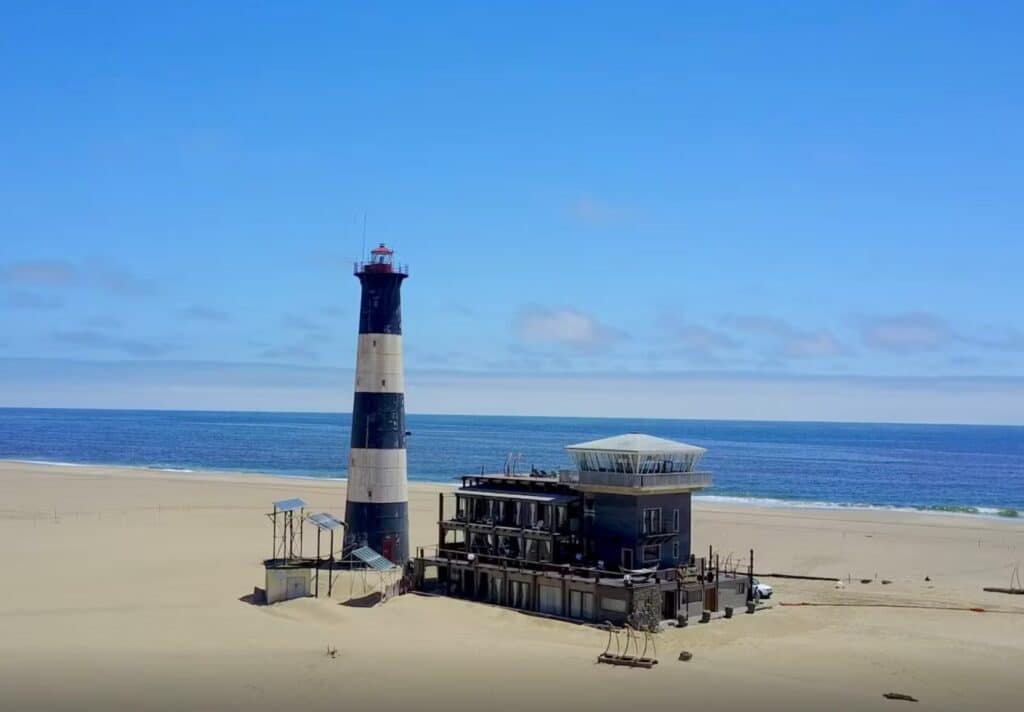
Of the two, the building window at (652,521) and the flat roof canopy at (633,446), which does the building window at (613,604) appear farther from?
the flat roof canopy at (633,446)

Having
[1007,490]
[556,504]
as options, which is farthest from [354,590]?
[1007,490]

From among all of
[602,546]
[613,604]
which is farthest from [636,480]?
[613,604]

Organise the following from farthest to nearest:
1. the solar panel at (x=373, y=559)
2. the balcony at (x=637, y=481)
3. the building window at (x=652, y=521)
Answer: the solar panel at (x=373, y=559), the building window at (x=652, y=521), the balcony at (x=637, y=481)

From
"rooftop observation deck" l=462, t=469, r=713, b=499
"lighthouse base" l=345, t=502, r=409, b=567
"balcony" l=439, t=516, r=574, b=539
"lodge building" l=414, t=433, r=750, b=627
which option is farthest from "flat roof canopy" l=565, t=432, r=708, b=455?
"lighthouse base" l=345, t=502, r=409, b=567

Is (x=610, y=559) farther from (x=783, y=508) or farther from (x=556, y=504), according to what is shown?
(x=783, y=508)

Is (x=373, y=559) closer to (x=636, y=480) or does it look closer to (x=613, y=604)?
(x=613, y=604)

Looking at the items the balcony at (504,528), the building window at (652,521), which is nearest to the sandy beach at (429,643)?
the balcony at (504,528)

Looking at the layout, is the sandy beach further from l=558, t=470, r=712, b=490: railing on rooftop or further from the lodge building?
l=558, t=470, r=712, b=490: railing on rooftop
